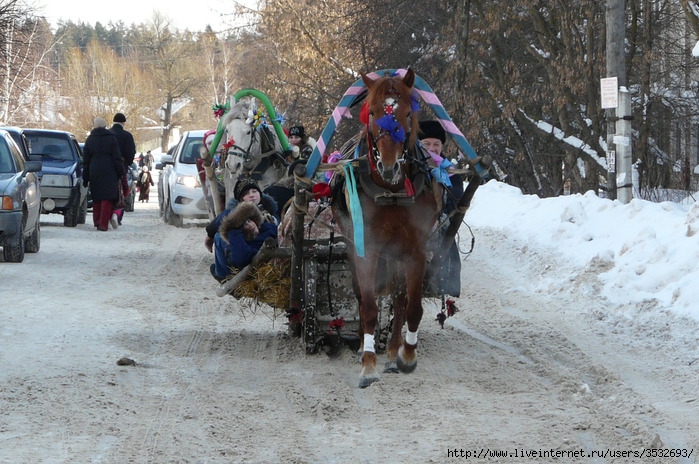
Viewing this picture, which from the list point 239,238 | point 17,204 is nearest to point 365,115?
point 239,238

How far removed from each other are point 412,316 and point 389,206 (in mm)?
849

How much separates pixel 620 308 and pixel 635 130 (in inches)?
529

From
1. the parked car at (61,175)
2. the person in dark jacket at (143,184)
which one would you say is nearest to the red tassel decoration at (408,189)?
the parked car at (61,175)

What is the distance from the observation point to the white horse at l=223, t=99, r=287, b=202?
11.6m

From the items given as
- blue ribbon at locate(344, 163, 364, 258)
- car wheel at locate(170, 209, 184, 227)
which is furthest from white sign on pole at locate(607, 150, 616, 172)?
car wheel at locate(170, 209, 184, 227)

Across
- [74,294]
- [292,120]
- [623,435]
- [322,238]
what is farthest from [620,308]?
[292,120]

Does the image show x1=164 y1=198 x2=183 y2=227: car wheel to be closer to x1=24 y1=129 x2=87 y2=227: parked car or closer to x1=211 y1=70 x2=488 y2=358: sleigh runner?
x1=24 y1=129 x2=87 y2=227: parked car

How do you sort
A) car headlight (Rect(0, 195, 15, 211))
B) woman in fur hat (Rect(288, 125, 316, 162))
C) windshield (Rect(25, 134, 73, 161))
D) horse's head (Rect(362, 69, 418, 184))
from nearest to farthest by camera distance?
horse's head (Rect(362, 69, 418, 184)), woman in fur hat (Rect(288, 125, 316, 162)), car headlight (Rect(0, 195, 15, 211)), windshield (Rect(25, 134, 73, 161))

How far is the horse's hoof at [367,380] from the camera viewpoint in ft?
23.2

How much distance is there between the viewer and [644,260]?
10.9m

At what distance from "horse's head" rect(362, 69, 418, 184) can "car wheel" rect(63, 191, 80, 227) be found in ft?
49.0

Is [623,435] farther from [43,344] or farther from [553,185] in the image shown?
[553,185]

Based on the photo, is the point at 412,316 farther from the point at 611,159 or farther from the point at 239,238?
the point at 611,159

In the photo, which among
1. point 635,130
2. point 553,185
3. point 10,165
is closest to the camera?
point 10,165
